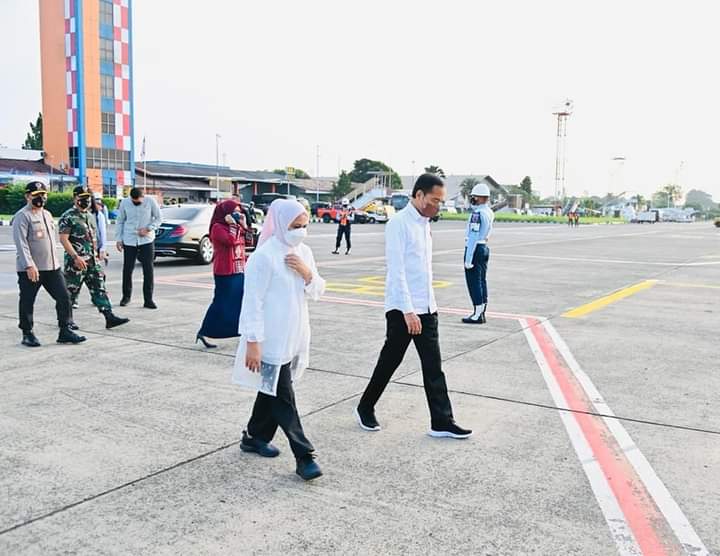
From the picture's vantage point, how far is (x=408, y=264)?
14.8 feet

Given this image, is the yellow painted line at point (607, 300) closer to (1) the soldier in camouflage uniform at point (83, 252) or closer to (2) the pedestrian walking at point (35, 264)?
(1) the soldier in camouflage uniform at point (83, 252)

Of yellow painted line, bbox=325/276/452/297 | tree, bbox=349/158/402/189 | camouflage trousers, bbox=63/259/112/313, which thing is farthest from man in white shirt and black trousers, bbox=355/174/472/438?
tree, bbox=349/158/402/189

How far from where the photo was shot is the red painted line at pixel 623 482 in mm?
3181

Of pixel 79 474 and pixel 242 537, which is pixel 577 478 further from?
pixel 79 474

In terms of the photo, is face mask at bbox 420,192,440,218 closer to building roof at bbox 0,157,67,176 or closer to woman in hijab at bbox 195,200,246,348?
woman in hijab at bbox 195,200,246,348

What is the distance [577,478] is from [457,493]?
0.78 meters

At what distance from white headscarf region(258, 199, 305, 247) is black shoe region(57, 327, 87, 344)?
4.28 meters

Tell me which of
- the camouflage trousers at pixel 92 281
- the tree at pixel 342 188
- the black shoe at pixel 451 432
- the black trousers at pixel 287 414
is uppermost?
the tree at pixel 342 188

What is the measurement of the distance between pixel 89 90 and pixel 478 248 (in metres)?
57.6

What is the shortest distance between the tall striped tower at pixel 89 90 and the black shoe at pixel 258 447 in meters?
57.8

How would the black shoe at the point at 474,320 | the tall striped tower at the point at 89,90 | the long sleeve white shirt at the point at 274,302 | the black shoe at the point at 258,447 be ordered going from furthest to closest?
the tall striped tower at the point at 89,90 < the black shoe at the point at 474,320 < the black shoe at the point at 258,447 < the long sleeve white shirt at the point at 274,302

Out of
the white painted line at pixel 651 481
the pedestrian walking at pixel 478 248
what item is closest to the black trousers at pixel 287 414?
the white painted line at pixel 651 481

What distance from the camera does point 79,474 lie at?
12.4ft

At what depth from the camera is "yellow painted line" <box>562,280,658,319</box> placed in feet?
32.7
